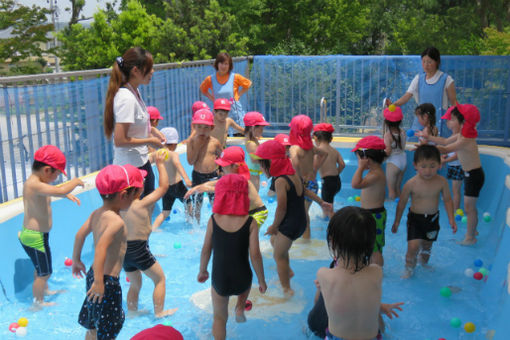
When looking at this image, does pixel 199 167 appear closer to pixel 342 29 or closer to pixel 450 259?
pixel 450 259

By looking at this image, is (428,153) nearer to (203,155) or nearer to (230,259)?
(230,259)

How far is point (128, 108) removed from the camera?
4.74 m

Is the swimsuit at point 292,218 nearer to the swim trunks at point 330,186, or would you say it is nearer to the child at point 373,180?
the child at point 373,180

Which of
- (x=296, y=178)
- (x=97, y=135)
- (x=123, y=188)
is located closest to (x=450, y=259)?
(x=296, y=178)

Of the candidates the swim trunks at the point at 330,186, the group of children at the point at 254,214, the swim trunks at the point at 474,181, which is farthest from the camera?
the swim trunks at the point at 330,186

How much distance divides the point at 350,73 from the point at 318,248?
4.78 metres

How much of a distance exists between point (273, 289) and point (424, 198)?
1.79 metres

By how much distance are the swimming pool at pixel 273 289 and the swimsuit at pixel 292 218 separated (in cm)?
77

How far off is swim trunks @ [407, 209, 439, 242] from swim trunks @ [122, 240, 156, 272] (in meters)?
2.68

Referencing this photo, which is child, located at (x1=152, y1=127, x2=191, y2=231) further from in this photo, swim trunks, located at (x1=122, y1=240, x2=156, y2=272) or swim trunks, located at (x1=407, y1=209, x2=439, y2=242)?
swim trunks, located at (x1=407, y1=209, x2=439, y2=242)

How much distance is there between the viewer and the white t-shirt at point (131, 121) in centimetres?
474

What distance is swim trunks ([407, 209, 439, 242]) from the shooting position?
17.7 feet

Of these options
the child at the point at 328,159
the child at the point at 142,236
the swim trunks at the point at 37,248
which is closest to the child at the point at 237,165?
the child at the point at 142,236

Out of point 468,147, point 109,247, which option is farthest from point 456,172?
point 109,247
